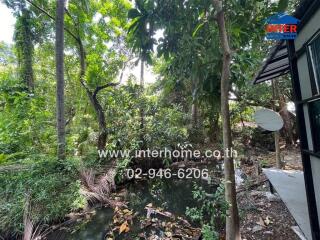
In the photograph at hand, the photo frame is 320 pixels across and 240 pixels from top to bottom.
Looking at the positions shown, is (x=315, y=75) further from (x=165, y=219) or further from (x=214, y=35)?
(x=165, y=219)

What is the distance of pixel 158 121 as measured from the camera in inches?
258

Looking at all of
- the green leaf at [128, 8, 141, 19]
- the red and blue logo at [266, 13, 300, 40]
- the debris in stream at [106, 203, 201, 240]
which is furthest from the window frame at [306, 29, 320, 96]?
the debris in stream at [106, 203, 201, 240]

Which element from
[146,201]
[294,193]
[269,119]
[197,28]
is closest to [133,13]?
[197,28]

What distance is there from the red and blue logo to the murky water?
3458mm

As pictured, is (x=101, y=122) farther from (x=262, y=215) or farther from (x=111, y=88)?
(x=262, y=215)

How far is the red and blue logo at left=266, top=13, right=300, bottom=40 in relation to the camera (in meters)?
2.04

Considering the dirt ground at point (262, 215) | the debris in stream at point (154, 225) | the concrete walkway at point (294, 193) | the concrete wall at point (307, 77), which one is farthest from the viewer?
the debris in stream at point (154, 225)

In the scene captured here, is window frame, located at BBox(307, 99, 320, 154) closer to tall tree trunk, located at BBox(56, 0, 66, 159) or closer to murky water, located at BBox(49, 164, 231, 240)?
murky water, located at BBox(49, 164, 231, 240)

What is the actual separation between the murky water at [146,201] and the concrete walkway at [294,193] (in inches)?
58.1

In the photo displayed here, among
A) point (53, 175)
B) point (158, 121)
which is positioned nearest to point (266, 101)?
point (158, 121)

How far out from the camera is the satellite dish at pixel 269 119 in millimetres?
4023

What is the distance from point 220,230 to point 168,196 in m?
2.08

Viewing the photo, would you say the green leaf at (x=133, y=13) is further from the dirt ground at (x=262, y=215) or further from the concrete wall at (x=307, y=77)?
the dirt ground at (x=262, y=215)

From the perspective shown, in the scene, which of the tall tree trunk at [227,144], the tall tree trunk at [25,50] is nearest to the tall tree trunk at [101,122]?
the tall tree trunk at [25,50]
